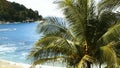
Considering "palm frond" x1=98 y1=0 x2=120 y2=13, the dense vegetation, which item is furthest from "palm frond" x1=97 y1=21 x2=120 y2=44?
the dense vegetation

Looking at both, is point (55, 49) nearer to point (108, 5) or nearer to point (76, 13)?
point (76, 13)

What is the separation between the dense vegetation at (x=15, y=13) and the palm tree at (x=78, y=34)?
12727cm

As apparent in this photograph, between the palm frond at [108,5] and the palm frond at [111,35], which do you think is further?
the palm frond at [108,5]

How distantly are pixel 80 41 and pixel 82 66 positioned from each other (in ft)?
3.93

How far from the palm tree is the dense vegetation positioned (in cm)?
12727

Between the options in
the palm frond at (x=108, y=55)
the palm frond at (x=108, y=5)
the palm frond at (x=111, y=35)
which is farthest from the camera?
the palm frond at (x=108, y=5)

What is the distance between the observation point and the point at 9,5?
147125 mm

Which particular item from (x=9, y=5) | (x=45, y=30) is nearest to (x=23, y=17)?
(x=9, y=5)

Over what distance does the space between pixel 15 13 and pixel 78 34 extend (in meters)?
132

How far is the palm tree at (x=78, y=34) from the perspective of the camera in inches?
365

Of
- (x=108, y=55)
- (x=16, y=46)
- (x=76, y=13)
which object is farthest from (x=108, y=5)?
(x=16, y=46)

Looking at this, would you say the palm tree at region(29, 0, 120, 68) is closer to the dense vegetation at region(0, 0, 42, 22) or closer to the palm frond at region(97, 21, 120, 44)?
the palm frond at region(97, 21, 120, 44)

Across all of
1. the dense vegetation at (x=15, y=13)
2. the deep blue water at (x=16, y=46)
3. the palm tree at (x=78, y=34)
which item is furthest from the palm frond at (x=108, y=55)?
the dense vegetation at (x=15, y=13)

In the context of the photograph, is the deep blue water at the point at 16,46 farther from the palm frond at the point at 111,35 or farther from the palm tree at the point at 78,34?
the palm frond at the point at 111,35
